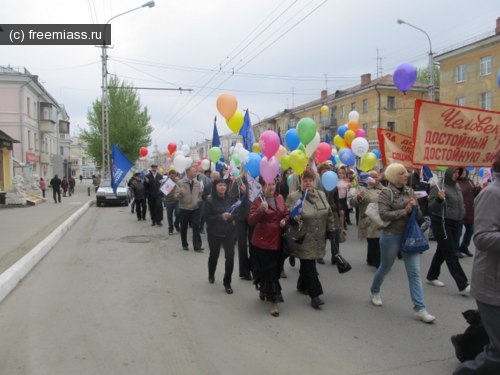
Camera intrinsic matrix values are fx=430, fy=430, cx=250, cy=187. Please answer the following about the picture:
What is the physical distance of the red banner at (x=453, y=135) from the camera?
4348mm

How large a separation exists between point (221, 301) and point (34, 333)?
87.8 inches

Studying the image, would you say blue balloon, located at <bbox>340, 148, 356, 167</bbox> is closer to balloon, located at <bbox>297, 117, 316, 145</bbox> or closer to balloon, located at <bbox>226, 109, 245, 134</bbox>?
balloon, located at <bbox>226, 109, 245, 134</bbox>

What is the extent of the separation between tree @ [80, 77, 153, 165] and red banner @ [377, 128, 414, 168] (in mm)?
40171

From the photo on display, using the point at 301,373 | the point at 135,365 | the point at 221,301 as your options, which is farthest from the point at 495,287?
the point at 221,301

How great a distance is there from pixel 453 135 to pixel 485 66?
32.5 meters

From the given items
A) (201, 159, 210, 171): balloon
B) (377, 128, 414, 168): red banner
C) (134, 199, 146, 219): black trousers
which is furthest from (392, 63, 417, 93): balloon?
(134, 199, 146, 219): black trousers

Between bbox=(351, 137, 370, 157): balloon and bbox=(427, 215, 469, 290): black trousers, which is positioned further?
bbox=(351, 137, 370, 157): balloon

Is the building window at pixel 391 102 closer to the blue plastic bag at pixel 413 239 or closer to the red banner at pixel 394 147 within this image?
the red banner at pixel 394 147

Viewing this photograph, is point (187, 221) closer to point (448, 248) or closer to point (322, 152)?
point (322, 152)

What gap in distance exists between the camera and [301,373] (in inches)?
143

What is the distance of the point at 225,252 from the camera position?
6293mm

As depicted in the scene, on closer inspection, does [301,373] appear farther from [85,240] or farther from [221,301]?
[85,240]

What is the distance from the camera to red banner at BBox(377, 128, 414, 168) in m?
5.93

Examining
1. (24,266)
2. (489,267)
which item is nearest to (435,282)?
(489,267)
